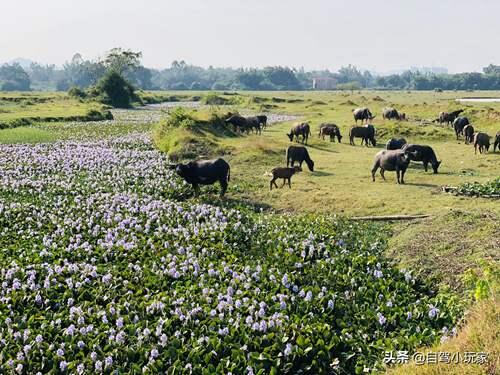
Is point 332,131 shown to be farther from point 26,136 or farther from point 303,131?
point 26,136

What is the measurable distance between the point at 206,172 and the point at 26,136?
1953cm

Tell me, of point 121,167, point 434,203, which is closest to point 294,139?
point 121,167

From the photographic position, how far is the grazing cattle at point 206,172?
17.7 metres

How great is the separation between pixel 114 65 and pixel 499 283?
370ft

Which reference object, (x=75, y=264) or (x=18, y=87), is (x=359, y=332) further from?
(x=18, y=87)

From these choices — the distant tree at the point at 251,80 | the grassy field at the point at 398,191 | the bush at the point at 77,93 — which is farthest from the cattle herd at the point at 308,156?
the distant tree at the point at 251,80

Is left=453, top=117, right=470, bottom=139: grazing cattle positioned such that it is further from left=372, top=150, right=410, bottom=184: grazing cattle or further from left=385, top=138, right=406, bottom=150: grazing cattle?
left=372, top=150, right=410, bottom=184: grazing cattle

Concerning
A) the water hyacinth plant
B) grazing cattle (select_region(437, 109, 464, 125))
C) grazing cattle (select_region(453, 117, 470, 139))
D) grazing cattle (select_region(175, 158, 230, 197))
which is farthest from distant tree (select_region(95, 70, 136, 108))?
the water hyacinth plant

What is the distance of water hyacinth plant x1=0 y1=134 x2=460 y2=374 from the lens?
8.00 m

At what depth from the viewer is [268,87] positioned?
7156 inches

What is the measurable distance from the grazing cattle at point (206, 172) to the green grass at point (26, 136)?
16.1 metres

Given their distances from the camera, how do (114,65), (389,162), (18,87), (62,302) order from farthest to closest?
(18,87) < (114,65) < (389,162) < (62,302)

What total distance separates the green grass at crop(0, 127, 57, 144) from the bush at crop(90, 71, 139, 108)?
40.3 metres

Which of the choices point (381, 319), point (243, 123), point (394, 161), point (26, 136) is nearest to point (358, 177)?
point (394, 161)
